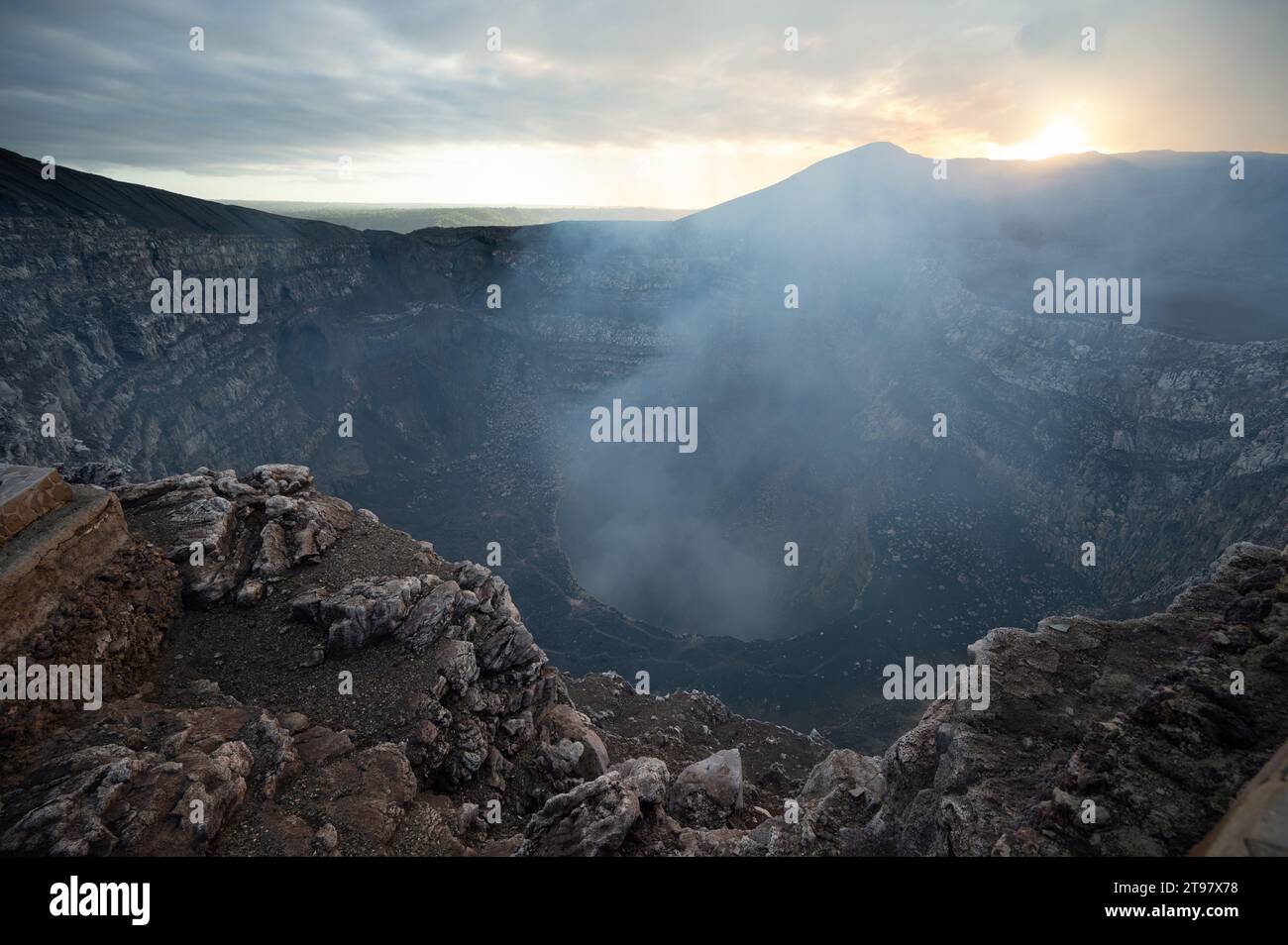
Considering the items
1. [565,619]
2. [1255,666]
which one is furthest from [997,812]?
[565,619]

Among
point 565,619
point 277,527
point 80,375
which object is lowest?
point 565,619

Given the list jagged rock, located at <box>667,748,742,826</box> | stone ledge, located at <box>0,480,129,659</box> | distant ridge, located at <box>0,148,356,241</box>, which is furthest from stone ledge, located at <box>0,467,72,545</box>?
distant ridge, located at <box>0,148,356,241</box>

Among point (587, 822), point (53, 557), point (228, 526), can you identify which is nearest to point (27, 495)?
point (53, 557)

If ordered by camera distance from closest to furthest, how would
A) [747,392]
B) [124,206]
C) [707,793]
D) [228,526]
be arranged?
[707,793], [228,526], [124,206], [747,392]

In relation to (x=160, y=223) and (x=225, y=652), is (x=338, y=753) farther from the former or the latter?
(x=160, y=223)

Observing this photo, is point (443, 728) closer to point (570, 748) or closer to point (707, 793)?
point (570, 748)

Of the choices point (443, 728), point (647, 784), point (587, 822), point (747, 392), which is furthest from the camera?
point (747, 392)
